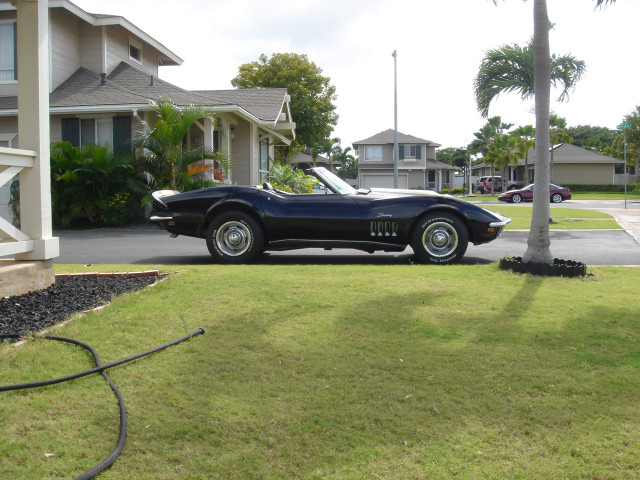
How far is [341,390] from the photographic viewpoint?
11.3ft

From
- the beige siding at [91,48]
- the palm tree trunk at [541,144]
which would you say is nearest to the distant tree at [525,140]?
the beige siding at [91,48]

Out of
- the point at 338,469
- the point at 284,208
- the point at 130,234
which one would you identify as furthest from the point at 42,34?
the point at 130,234

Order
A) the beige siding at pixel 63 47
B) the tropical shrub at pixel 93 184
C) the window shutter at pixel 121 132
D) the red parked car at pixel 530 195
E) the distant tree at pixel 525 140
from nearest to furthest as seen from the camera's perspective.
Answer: the tropical shrub at pixel 93 184 < the window shutter at pixel 121 132 < the beige siding at pixel 63 47 < the red parked car at pixel 530 195 < the distant tree at pixel 525 140

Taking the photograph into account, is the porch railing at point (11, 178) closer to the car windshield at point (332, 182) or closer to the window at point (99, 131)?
the car windshield at point (332, 182)

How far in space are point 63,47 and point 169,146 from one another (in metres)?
5.72

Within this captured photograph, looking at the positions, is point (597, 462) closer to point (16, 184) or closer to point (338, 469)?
point (338, 469)

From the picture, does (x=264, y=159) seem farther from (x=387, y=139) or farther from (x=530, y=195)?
(x=387, y=139)

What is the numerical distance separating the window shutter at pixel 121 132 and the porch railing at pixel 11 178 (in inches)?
476

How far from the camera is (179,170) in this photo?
629 inches

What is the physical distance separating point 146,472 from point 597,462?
202cm

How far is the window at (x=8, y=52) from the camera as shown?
17.2 meters

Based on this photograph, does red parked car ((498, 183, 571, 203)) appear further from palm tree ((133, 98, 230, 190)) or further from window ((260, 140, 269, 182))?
palm tree ((133, 98, 230, 190))

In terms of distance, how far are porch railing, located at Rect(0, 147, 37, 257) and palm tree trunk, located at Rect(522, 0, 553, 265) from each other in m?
5.51

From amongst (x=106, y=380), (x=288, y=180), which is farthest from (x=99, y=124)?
(x=106, y=380)
